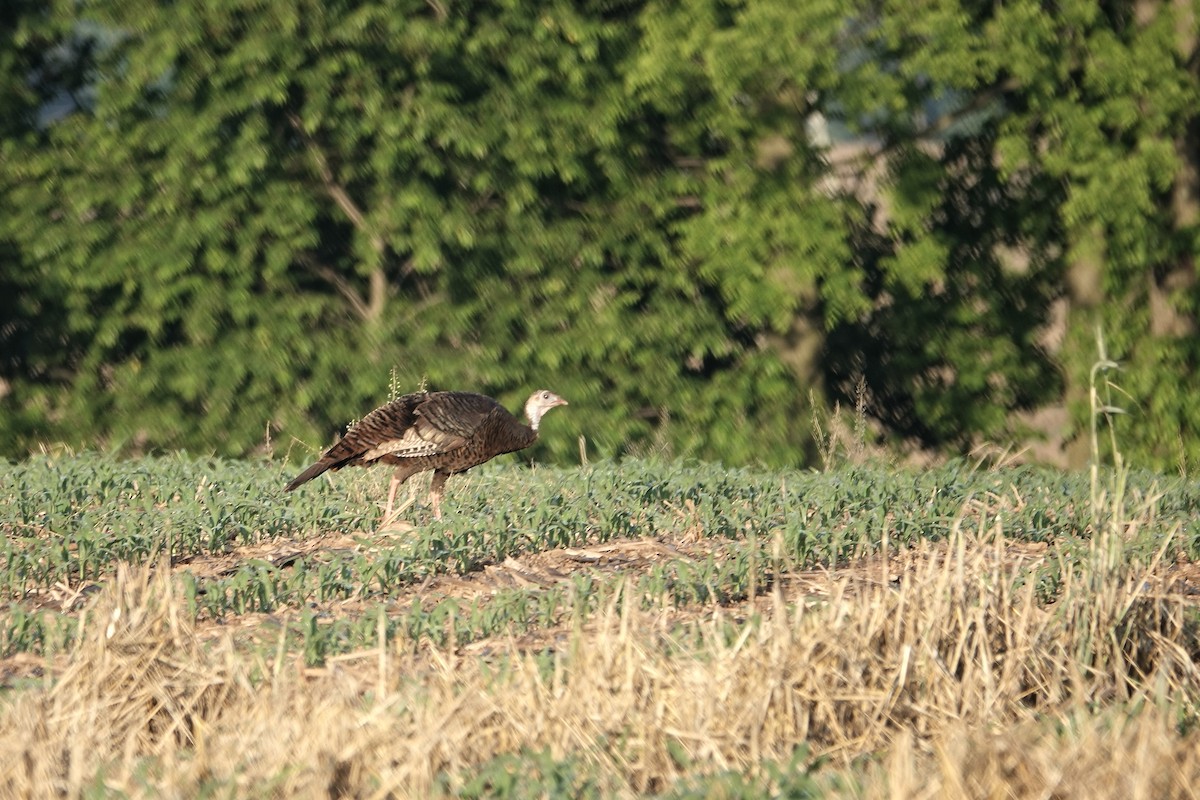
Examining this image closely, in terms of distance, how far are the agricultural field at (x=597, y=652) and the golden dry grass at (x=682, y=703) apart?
1cm

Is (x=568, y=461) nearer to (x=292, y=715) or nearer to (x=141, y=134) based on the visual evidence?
(x=141, y=134)

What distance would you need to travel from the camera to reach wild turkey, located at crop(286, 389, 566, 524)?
28.9ft

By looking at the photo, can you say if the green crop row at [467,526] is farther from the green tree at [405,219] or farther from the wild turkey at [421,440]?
the green tree at [405,219]

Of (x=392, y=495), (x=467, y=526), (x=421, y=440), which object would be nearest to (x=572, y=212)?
(x=421, y=440)

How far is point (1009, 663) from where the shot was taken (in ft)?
19.0

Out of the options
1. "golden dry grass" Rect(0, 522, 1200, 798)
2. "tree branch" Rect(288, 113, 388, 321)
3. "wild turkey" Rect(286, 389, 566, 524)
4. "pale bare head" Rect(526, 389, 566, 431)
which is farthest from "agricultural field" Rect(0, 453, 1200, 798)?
"tree branch" Rect(288, 113, 388, 321)

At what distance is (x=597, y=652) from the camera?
5.54 m

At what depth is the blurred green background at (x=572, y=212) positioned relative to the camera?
42.9ft

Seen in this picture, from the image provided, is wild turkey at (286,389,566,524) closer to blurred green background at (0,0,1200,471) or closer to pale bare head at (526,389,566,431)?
pale bare head at (526,389,566,431)

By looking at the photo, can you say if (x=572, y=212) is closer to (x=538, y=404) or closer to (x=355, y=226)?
(x=355, y=226)

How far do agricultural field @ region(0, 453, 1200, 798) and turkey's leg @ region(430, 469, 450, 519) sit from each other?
0.44 ft

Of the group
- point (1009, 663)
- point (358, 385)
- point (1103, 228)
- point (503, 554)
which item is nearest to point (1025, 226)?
point (1103, 228)

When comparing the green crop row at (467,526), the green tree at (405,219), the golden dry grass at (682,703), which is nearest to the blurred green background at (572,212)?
the green tree at (405,219)

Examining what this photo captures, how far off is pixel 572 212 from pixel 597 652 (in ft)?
28.2
